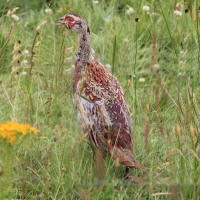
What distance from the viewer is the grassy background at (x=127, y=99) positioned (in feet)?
13.0

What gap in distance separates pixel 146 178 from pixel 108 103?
0.57 meters

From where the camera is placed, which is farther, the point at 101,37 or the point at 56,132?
the point at 101,37

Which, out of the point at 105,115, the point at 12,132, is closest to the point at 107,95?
the point at 105,115

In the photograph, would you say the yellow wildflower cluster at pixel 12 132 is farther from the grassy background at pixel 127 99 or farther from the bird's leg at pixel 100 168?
the bird's leg at pixel 100 168

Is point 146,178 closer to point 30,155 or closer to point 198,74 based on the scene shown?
point 30,155

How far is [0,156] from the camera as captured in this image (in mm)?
4398

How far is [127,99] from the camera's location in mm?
5539

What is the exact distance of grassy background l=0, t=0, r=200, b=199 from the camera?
3977 mm

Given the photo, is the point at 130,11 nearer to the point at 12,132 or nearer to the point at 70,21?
the point at 70,21

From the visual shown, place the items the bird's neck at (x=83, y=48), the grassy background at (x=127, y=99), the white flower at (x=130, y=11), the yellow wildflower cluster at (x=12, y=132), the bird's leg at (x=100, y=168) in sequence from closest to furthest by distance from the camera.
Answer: the yellow wildflower cluster at (x=12, y=132)
the bird's leg at (x=100, y=168)
the grassy background at (x=127, y=99)
the bird's neck at (x=83, y=48)
the white flower at (x=130, y=11)

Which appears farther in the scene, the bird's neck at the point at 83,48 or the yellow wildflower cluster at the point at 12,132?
the bird's neck at the point at 83,48

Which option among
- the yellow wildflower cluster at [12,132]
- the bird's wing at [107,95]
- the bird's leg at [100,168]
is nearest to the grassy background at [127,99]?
the bird's leg at [100,168]

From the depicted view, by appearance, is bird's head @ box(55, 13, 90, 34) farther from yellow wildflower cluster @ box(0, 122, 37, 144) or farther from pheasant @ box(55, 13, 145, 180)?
yellow wildflower cluster @ box(0, 122, 37, 144)

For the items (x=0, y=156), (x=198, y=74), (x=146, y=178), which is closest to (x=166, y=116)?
(x=198, y=74)
